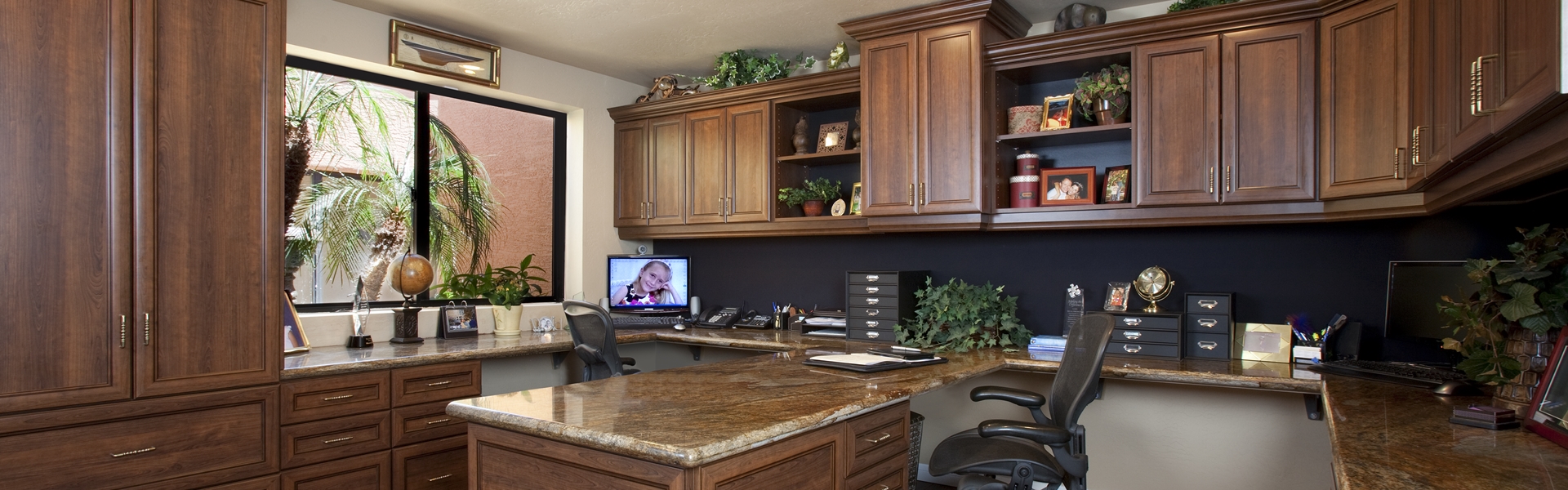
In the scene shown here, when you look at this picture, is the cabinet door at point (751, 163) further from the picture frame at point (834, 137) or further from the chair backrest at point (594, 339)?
the chair backrest at point (594, 339)

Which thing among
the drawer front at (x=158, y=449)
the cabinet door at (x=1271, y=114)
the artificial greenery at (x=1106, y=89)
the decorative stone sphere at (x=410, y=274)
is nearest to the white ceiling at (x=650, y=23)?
the artificial greenery at (x=1106, y=89)

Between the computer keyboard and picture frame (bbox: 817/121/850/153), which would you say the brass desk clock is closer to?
picture frame (bbox: 817/121/850/153)

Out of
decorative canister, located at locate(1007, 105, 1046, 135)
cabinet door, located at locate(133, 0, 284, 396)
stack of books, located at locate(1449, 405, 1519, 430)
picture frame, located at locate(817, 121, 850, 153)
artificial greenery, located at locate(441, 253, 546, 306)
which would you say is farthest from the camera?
picture frame, located at locate(817, 121, 850, 153)

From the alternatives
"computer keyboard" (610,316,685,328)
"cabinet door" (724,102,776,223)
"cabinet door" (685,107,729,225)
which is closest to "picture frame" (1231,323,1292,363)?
"cabinet door" (724,102,776,223)

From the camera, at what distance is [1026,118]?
380 cm

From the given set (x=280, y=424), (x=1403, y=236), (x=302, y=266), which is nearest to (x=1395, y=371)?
(x=1403, y=236)

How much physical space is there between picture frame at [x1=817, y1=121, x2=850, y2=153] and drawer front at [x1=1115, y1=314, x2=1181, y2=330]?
1.68 metres

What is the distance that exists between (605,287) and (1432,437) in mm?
4223

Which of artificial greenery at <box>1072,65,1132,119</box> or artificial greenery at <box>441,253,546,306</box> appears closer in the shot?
artificial greenery at <box>1072,65,1132,119</box>

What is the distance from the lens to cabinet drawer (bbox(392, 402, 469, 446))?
11.1 ft

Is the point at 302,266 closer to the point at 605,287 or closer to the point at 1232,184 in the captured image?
the point at 605,287

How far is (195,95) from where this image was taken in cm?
286

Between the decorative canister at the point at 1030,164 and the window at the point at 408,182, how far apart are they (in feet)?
9.22

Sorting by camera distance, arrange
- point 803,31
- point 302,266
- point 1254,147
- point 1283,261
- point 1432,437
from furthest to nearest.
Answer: point 803,31 → point 302,266 → point 1283,261 → point 1254,147 → point 1432,437
